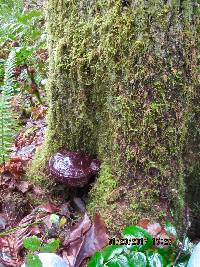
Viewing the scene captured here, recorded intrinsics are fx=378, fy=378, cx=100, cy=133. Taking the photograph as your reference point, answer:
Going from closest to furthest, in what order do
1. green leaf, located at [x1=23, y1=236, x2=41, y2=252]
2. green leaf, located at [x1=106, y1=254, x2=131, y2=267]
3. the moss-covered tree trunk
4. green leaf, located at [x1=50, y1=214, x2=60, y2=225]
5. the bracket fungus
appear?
green leaf, located at [x1=106, y1=254, x2=131, y2=267] < green leaf, located at [x1=23, y1=236, x2=41, y2=252] < the moss-covered tree trunk < green leaf, located at [x1=50, y1=214, x2=60, y2=225] < the bracket fungus

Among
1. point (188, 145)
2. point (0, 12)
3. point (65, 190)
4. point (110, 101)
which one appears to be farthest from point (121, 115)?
point (0, 12)

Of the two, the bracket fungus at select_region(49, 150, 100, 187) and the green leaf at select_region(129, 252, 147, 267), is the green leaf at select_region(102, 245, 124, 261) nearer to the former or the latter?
the green leaf at select_region(129, 252, 147, 267)

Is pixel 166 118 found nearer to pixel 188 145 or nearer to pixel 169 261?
pixel 188 145

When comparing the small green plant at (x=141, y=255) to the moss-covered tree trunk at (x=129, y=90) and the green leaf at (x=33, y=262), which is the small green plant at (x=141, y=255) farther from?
the moss-covered tree trunk at (x=129, y=90)

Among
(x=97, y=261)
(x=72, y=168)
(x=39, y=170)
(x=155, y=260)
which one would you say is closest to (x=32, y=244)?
(x=97, y=261)

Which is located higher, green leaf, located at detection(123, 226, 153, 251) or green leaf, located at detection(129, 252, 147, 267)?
green leaf, located at detection(123, 226, 153, 251)

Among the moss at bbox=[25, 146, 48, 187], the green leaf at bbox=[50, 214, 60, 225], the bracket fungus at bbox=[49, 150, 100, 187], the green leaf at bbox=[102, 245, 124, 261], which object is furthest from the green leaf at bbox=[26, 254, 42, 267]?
the moss at bbox=[25, 146, 48, 187]
